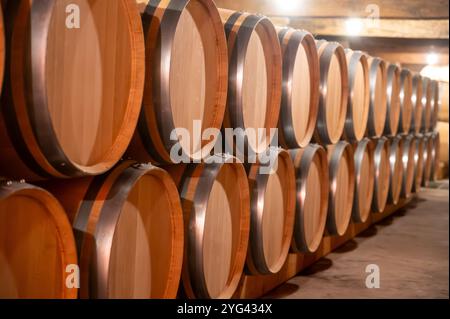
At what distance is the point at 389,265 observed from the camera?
491 centimetres

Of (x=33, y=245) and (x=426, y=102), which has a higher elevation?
(x=426, y=102)

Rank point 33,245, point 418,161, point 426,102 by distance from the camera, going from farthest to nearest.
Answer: point 426,102, point 418,161, point 33,245

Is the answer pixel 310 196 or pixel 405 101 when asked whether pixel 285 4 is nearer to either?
pixel 310 196

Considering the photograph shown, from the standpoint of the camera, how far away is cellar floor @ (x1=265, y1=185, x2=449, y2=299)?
13.6 feet

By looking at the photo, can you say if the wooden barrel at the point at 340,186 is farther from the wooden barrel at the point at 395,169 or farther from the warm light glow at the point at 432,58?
the warm light glow at the point at 432,58

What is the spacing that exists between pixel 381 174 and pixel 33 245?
183 inches

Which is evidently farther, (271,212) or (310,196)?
(310,196)

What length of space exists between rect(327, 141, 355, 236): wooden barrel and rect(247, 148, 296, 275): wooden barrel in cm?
84

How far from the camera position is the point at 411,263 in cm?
500

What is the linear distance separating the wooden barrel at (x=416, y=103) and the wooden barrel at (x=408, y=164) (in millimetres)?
236

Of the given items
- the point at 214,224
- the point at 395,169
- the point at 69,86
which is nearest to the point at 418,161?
the point at 395,169

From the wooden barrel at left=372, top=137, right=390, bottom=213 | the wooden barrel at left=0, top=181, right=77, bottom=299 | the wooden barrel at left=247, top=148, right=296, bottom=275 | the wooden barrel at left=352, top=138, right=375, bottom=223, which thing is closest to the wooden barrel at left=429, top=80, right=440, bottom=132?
the wooden barrel at left=372, top=137, right=390, bottom=213

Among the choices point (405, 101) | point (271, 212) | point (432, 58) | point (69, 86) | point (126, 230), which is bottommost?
point (271, 212)

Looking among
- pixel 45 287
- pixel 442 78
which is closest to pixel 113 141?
pixel 45 287
